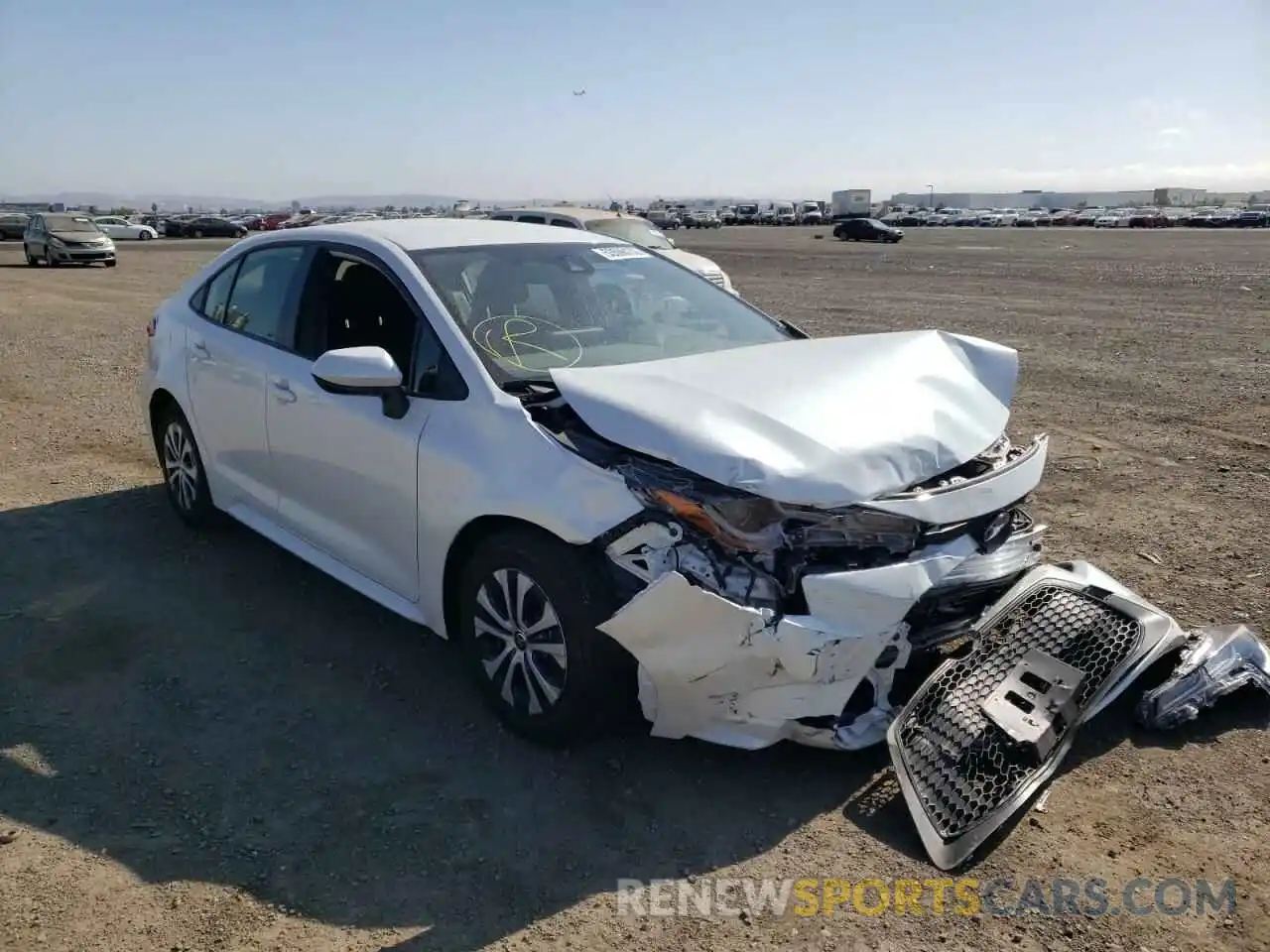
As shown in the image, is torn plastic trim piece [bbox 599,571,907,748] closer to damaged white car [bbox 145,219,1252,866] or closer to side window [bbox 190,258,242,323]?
damaged white car [bbox 145,219,1252,866]

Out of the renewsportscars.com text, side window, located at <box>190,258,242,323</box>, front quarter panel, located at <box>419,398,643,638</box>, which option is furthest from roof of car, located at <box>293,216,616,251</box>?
the renewsportscars.com text

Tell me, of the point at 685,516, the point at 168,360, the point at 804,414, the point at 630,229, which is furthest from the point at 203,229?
the point at 685,516

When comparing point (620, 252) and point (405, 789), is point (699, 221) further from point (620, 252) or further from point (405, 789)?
point (405, 789)

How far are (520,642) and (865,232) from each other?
56423 mm

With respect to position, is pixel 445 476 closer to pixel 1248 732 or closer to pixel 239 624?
pixel 239 624

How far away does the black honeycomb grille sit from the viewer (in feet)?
10.3

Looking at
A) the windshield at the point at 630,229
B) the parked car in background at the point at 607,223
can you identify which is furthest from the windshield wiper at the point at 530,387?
the windshield at the point at 630,229

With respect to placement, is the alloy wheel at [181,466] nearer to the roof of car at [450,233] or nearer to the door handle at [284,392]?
the door handle at [284,392]

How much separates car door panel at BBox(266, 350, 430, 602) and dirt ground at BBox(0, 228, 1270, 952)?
0.48m

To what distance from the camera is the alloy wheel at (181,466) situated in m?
5.54

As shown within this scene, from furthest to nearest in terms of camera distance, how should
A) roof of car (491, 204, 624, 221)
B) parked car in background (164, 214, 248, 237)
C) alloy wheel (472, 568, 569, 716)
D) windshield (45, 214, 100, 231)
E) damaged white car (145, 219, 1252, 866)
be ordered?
1. parked car in background (164, 214, 248, 237)
2. windshield (45, 214, 100, 231)
3. roof of car (491, 204, 624, 221)
4. alloy wheel (472, 568, 569, 716)
5. damaged white car (145, 219, 1252, 866)

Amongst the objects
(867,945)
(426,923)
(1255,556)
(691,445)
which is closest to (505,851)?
(426,923)

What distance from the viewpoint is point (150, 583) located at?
5.11 metres

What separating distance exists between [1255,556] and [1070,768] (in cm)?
260
